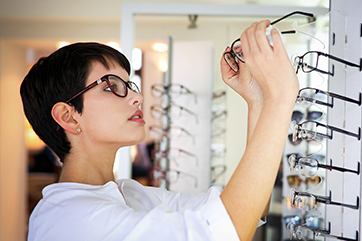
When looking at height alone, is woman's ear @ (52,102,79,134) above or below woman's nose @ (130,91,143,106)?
below

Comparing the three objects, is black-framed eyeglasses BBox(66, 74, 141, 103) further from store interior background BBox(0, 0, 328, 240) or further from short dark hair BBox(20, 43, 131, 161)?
store interior background BBox(0, 0, 328, 240)

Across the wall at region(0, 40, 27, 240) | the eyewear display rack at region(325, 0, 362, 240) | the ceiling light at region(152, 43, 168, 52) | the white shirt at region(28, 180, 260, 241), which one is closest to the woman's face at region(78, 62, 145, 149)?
the white shirt at region(28, 180, 260, 241)

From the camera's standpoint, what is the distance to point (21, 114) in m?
4.34

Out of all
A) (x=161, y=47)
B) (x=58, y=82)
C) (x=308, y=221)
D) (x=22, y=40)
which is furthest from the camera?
(x=22, y=40)

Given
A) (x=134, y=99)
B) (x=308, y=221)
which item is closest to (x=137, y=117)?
(x=134, y=99)

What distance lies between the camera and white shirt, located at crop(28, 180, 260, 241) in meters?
0.61

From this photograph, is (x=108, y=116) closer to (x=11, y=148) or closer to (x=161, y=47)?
(x=161, y=47)

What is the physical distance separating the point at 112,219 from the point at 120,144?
0.93 ft

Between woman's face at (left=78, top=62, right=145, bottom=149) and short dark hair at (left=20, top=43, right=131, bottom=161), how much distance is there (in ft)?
0.08

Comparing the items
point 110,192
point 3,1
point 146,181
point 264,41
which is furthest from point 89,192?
point 146,181

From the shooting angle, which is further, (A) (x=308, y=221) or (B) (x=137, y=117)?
(A) (x=308, y=221)

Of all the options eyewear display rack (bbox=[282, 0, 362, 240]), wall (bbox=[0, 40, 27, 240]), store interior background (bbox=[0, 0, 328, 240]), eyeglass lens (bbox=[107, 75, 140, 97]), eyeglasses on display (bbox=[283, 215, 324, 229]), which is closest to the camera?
eyewear display rack (bbox=[282, 0, 362, 240])

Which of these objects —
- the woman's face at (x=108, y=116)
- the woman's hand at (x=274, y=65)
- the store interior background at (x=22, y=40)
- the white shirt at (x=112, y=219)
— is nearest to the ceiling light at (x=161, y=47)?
the store interior background at (x=22, y=40)

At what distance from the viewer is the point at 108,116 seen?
2.92 ft
